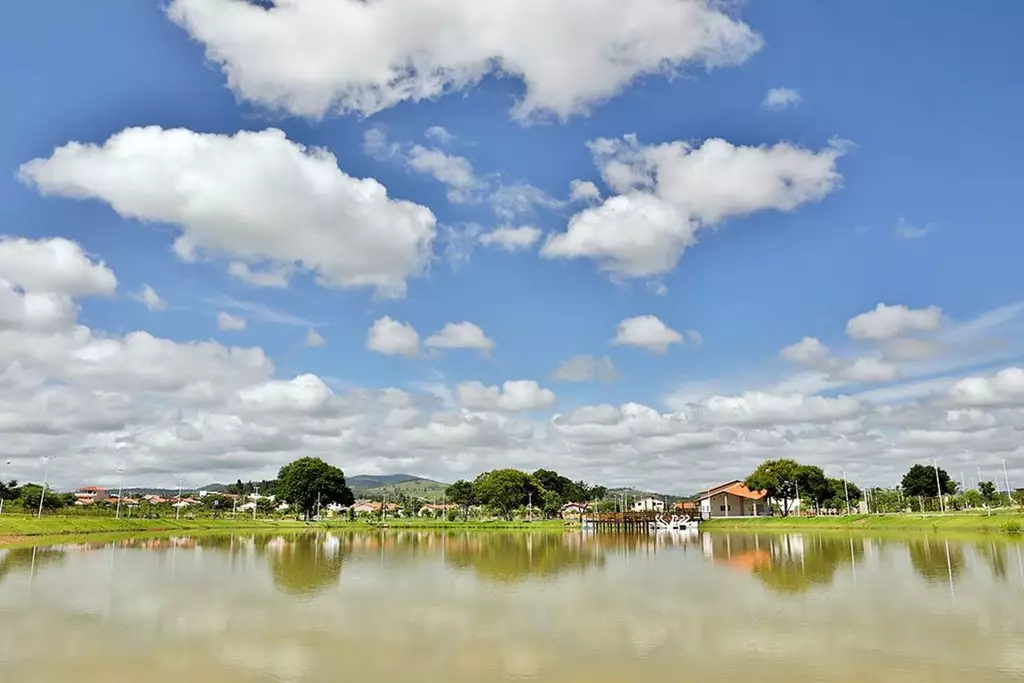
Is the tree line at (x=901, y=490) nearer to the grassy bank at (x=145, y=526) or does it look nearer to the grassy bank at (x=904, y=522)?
the grassy bank at (x=904, y=522)

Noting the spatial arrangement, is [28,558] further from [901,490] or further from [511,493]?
[901,490]

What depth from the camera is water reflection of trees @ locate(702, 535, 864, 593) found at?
29.8 meters

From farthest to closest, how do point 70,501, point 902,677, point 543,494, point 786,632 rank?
1. point 543,494
2. point 70,501
3. point 786,632
4. point 902,677

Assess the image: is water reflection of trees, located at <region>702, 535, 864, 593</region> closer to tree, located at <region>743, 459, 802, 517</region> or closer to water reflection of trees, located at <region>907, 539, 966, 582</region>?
water reflection of trees, located at <region>907, 539, 966, 582</region>

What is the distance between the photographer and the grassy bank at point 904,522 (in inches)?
2192

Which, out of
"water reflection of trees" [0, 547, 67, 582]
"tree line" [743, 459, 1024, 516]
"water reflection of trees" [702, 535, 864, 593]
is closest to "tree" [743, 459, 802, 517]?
"tree line" [743, 459, 1024, 516]

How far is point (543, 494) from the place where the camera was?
10869cm

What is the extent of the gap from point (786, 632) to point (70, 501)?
8878 cm

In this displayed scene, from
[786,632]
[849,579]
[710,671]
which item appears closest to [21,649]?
[710,671]

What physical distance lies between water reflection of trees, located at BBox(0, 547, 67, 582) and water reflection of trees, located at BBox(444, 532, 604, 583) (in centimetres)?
2029

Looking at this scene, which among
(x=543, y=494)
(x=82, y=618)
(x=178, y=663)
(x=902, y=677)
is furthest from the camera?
(x=543, y=494)

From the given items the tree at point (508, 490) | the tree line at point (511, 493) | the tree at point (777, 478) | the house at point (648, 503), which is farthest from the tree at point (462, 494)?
the tree at point (777, 478)

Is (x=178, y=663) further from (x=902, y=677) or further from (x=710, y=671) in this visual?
(x=902, y=677)

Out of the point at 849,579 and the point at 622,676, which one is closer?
the point at 622,676
